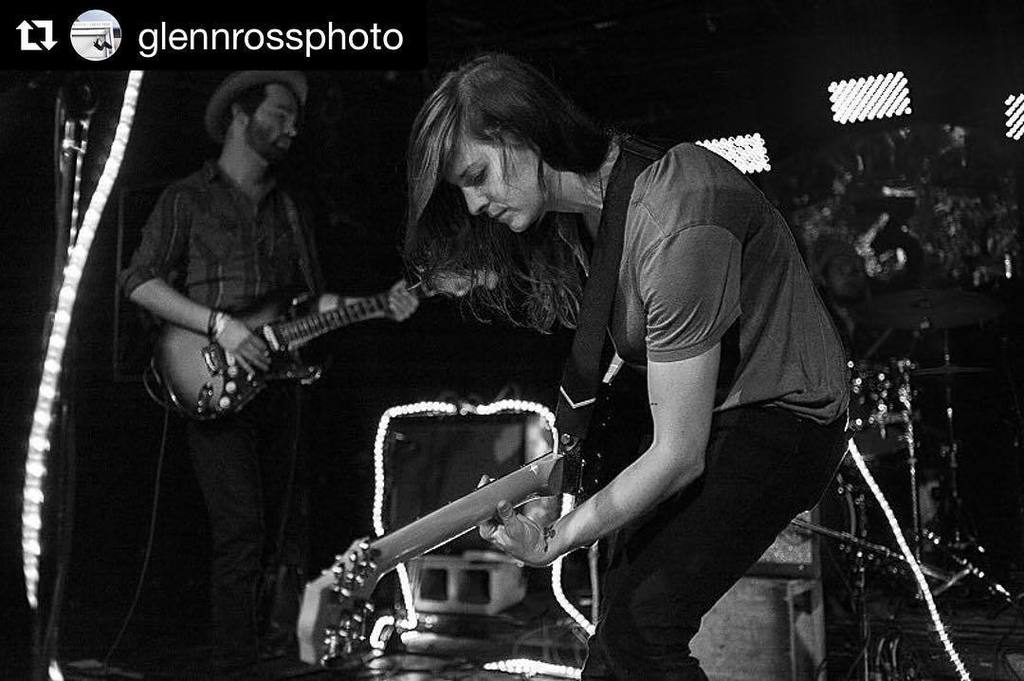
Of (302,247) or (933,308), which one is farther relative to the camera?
(933,308)

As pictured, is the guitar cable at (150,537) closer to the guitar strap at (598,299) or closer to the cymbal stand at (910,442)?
the guitar strap at (598,299)

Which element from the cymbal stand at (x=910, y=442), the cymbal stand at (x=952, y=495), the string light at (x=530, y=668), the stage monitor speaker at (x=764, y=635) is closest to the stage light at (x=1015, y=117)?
the cymbal stand at (x=910, y=442)

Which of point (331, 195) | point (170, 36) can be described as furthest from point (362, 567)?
point (331, 195)

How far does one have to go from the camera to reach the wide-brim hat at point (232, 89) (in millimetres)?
3971

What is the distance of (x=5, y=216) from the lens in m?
3.85

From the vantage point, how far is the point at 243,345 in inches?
140

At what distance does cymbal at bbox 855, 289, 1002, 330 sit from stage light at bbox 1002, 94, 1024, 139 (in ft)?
3.12

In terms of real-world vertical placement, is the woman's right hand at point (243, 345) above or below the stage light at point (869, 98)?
below

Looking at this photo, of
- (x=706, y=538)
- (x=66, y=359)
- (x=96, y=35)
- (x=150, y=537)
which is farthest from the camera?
(x=150, y=537)

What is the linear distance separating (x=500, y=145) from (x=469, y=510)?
0.77 m

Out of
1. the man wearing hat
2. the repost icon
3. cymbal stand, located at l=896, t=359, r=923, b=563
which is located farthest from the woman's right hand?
cymbal stand, located at l=896, t=359, r=923, b=563

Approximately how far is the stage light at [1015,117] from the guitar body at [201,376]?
352 centimetres

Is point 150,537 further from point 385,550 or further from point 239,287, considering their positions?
point 385,550

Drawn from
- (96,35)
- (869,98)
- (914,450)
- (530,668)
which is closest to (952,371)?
(914,450)
